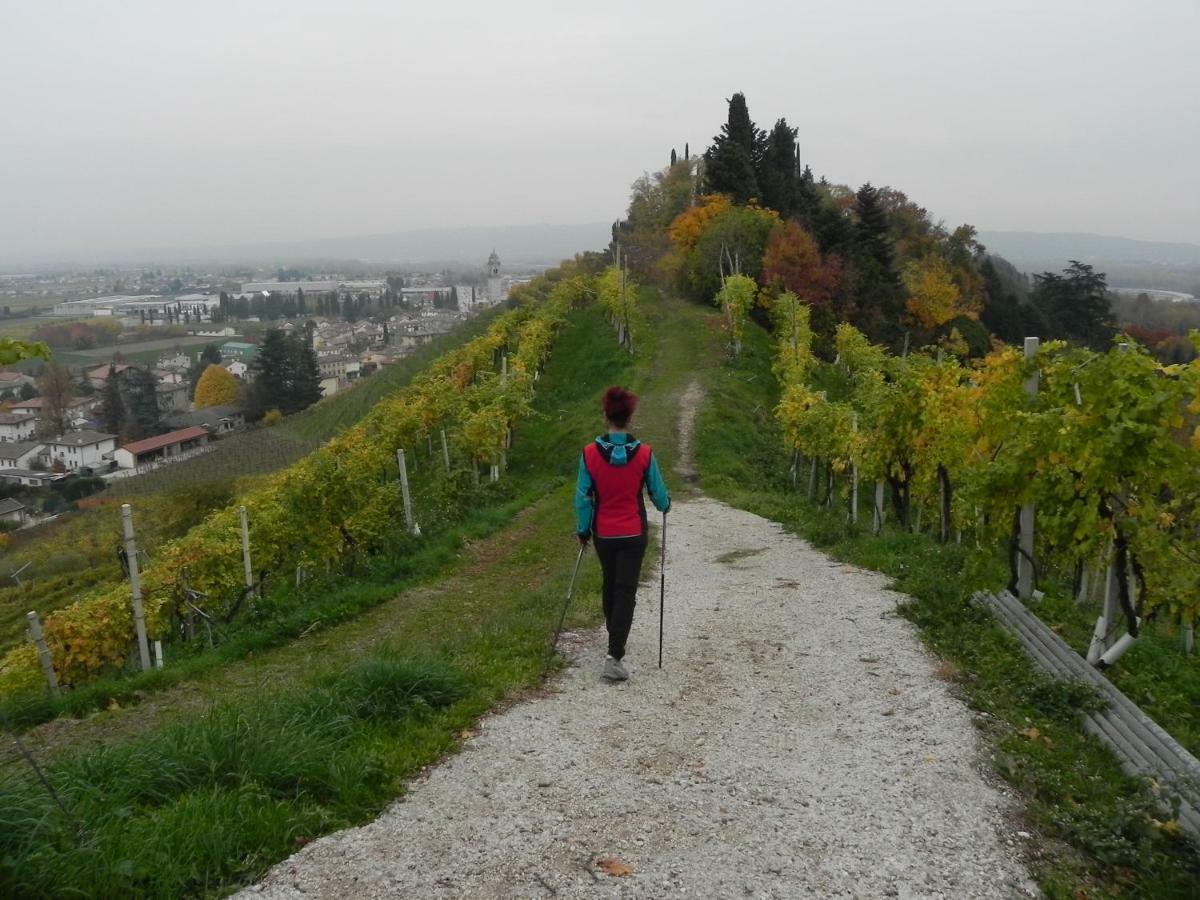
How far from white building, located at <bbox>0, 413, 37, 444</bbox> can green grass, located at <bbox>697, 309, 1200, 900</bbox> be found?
88.2 metres

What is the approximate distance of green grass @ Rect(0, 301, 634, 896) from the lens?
152 inches

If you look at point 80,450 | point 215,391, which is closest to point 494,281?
point 215,391

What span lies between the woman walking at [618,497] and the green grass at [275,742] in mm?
1122

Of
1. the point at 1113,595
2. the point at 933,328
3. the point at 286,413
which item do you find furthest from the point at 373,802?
the point at 286,413

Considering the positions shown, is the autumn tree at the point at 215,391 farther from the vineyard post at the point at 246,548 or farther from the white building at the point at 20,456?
the vineyard post at the point at 246,548

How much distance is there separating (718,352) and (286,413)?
172ft

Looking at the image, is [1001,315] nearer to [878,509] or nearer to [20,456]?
[878,509]

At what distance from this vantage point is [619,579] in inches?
258

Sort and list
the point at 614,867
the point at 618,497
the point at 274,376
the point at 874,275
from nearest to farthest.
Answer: the point at 614,867 < the point at 618,497 < the point at 874,275 < the point at 274,376

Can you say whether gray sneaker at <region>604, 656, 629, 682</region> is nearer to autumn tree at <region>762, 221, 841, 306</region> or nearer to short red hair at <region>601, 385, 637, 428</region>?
short red hair at <region>601, 385, 637, 428</region>

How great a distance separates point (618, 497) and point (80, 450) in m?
74.0

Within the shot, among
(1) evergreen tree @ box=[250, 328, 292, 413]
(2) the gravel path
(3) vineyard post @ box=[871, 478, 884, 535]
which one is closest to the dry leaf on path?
(2) the gravel path

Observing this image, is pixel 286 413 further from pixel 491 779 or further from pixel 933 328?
pixel 491 779

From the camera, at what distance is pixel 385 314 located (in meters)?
A: 160
